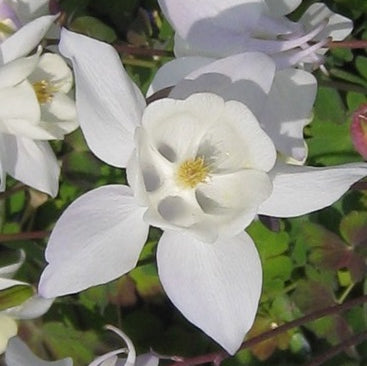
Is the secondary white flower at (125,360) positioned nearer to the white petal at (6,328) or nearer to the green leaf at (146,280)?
the white petal at (6,328)

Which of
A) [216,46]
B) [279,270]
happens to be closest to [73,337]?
[279,270]

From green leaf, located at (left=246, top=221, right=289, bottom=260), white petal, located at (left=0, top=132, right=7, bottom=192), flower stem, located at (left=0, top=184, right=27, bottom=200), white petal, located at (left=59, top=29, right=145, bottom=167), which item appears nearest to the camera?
white petal, located at (left=59, top=29, right=145, bottom=167)

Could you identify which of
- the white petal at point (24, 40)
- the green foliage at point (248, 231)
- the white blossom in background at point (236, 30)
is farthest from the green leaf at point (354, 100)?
the white petal at point (24, 40)

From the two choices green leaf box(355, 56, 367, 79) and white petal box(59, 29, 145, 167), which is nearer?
white petal box(59, 29, 145, 167)

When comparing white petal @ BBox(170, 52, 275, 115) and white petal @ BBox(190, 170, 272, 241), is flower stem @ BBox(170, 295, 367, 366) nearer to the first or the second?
white petal @ BBox(190, 170, 272, 241)

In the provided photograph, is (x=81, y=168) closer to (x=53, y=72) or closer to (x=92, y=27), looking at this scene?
(x=92, y=27)

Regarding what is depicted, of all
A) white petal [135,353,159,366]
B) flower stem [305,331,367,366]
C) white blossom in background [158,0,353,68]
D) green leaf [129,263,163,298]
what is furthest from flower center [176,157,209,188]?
green leaf [129,263,163,298]
